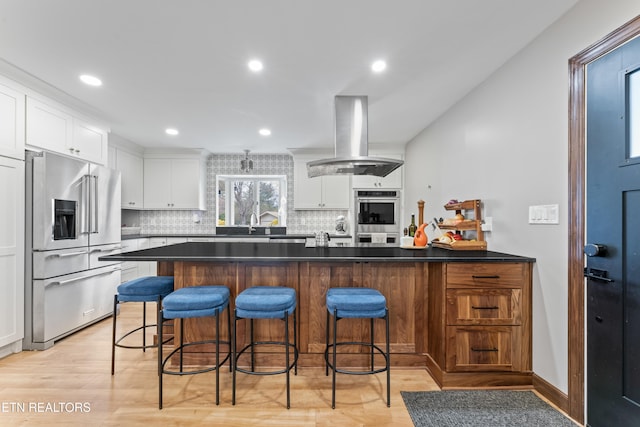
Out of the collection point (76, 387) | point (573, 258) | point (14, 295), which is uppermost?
point (573, 258)

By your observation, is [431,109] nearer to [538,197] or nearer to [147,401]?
[538,197]

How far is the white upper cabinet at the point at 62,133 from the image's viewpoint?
2707 millimetres

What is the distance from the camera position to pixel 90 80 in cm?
262

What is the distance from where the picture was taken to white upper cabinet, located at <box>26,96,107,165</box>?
2.71 metres

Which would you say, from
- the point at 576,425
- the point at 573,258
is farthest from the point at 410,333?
the point at 573,258

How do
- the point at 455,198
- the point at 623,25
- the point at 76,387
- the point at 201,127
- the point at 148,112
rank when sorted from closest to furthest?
the point at 623,25
the point at 76,387
the point at 455,198
the point at 148,112
the point at 201,127

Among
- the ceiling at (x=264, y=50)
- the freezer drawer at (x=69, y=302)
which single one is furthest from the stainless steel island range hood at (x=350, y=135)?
the freezer drawer at (x=69, y=302)

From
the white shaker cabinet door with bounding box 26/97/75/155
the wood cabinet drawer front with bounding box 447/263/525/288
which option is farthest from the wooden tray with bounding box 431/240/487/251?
the white shaker cabinet door with bounding box 26/97/75/155

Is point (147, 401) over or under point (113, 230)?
under

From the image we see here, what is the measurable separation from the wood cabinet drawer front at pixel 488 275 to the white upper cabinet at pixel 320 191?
124 inches

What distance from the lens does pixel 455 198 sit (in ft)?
10.4

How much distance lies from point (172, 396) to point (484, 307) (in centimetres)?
213

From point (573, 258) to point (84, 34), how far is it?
3.31 meters

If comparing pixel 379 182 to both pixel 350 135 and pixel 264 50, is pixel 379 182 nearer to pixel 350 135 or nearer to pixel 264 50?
pixel 350 135
